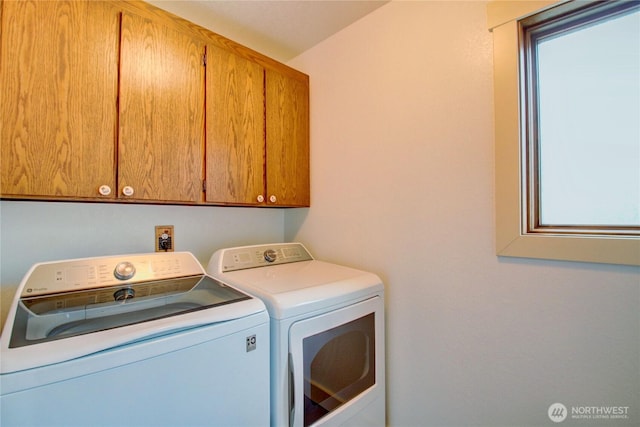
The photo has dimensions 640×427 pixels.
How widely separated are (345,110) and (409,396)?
1.60 metres

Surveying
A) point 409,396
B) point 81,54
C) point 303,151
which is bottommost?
point 409,396

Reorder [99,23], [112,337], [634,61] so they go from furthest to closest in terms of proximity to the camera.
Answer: [99,23]
[634,61]
[112,337]

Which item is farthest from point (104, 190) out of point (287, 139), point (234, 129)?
point (287, 139)

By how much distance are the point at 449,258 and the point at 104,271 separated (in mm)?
1519

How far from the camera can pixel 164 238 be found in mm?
1535

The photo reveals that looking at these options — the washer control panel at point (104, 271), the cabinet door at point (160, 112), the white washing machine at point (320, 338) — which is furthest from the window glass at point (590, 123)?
the washer control panel at point (104, 271)

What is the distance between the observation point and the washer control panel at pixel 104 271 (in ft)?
3.43

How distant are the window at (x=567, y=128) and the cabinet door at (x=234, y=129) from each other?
118 cm

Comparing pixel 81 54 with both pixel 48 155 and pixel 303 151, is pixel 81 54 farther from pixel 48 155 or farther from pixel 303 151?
pixel 303 151

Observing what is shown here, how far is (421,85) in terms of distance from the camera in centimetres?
133

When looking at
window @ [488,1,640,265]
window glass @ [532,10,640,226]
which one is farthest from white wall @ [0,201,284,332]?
window glass @ [532,10,640,226]

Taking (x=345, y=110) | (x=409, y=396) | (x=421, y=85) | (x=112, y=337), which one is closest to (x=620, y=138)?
(x=421, y=85)

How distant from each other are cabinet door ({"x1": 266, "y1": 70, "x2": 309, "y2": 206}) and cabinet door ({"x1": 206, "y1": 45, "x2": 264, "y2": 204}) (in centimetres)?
6

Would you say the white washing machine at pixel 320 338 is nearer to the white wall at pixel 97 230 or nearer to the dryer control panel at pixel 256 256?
the dryer control panel at pixel 256 256
